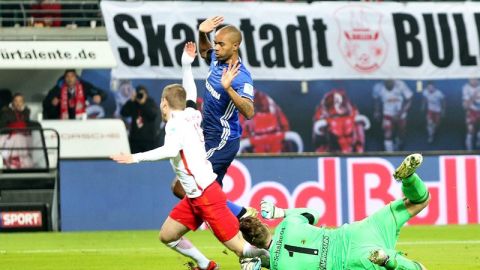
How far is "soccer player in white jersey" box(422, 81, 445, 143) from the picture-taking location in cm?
2388

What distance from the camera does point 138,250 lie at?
14750 mm

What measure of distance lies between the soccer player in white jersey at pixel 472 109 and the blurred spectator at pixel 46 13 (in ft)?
24.8

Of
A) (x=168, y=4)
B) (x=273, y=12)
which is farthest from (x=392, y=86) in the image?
(x=168, y=4)

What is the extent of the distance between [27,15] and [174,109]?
12644 millimetres

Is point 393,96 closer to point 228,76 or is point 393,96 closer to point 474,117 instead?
point 474,117

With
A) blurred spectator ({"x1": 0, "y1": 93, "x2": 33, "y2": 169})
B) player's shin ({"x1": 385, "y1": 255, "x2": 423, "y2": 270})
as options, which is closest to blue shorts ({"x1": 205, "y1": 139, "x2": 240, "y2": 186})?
player's shin ({"x1": 385, "y1": 255, "x2": 423, "y2": 270})

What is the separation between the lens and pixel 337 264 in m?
10.0

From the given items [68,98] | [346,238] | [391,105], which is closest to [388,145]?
[391,105]

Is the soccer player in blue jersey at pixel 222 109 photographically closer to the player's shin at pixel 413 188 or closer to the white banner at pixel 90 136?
the player's shin at pixel 413 188

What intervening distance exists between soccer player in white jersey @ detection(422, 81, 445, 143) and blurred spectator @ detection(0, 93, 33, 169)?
783cm

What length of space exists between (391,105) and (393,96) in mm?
173

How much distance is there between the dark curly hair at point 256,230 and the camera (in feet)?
34.2

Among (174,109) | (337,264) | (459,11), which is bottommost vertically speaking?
(337,264)

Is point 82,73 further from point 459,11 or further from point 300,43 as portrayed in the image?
point 459,11
